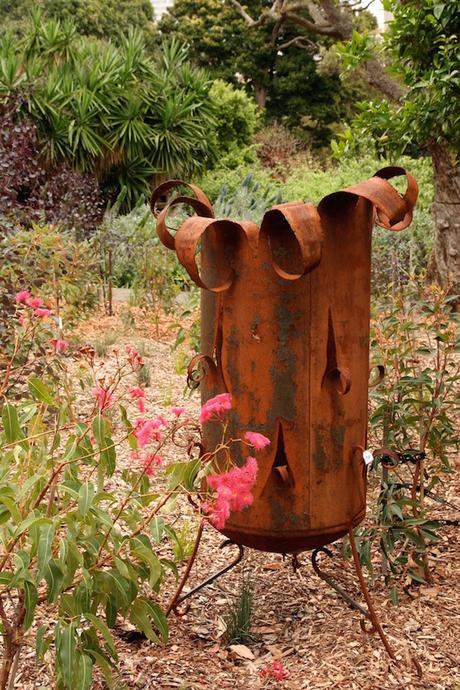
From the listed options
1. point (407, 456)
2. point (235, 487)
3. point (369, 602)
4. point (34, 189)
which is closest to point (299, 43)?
point (34, 189)

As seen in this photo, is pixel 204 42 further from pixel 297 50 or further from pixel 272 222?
pixel 272 222

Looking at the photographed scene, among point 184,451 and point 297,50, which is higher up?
point 297,50

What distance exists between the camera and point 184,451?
4.78 metres

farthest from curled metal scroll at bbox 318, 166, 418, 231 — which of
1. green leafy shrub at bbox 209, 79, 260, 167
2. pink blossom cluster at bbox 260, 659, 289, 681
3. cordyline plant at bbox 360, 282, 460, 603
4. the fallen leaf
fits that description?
green leafy shrub at bbox 209, 79, 260, 167

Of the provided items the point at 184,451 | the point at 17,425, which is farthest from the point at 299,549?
the point at 184,451

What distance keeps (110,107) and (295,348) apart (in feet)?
38.1

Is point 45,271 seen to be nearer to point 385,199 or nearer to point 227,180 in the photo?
point 385,199

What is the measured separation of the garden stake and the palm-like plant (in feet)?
34.2

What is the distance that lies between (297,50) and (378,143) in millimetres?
22366

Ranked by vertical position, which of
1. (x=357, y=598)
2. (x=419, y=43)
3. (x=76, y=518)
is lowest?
(x=357, y=598)

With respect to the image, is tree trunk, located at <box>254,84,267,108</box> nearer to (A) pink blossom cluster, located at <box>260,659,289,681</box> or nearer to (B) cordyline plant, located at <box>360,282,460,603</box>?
(B) cordyline plant, located at <box>360,282,460,603</box>

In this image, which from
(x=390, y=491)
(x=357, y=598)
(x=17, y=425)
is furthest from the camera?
(x=357, y=598)

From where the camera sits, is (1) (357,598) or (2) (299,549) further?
(1) (357,598)

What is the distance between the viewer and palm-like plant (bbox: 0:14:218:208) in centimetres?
1280
